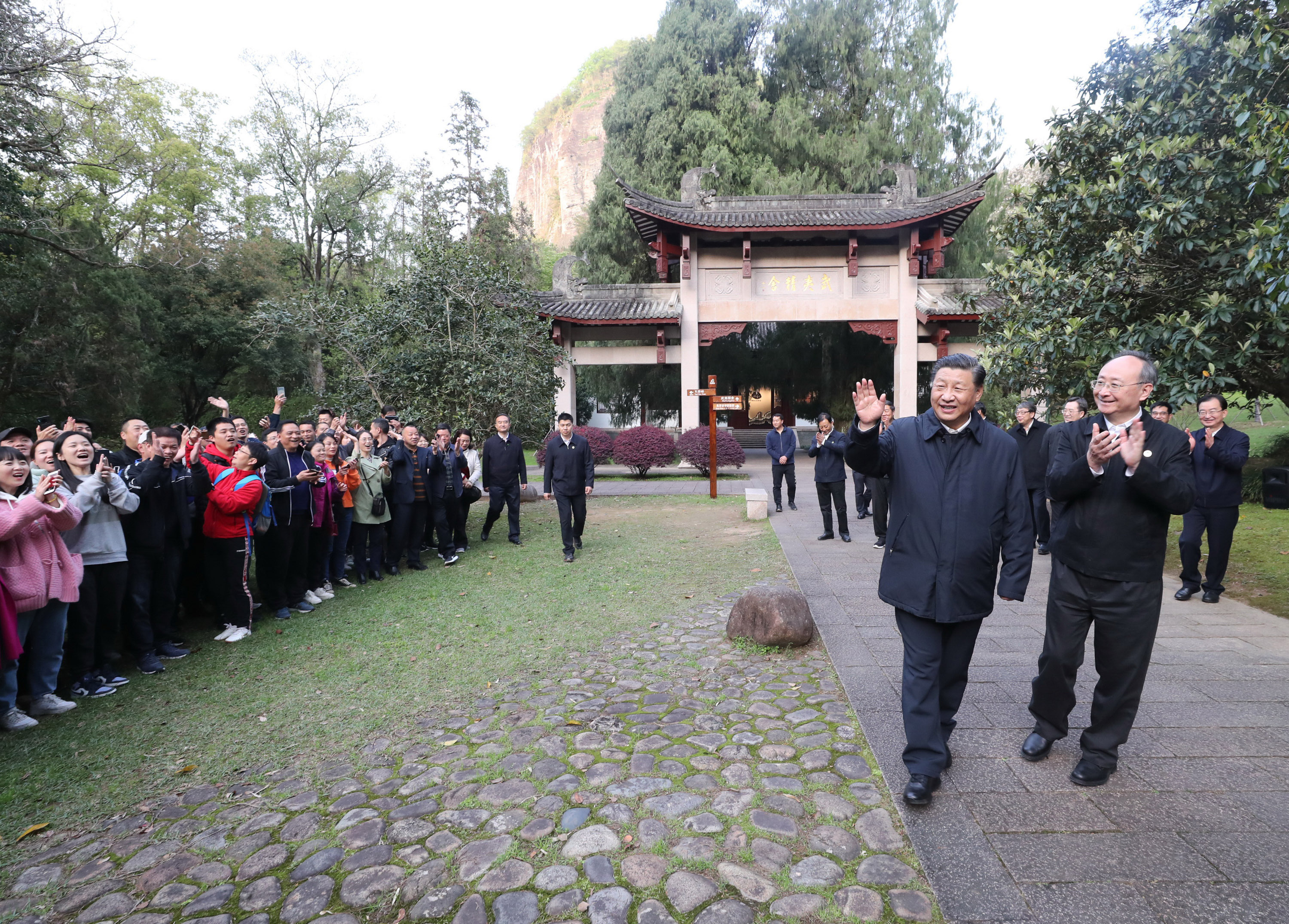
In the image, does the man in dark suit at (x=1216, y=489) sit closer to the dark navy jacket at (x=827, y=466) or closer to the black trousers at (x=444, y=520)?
the dark navy jacket at (x=827, y=466)

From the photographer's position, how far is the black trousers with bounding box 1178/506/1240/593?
599cm

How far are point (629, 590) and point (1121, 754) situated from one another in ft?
14.1

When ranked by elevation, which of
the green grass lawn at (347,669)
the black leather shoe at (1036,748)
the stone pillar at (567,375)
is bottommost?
the green grass lawn at (347,669)

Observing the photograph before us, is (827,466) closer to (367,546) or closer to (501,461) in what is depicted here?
(501,461)

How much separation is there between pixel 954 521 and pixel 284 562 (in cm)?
552

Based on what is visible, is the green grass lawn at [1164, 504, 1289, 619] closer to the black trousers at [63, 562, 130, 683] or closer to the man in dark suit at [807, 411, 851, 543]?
the man in dark suit at [807, 411, 851, 543]

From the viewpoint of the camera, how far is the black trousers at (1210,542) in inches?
236

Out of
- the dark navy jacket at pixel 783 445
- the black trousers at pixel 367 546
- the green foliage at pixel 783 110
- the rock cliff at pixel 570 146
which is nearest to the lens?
the black trousers at pixel 367 546

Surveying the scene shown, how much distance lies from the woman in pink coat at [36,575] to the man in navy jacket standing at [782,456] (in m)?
9.44

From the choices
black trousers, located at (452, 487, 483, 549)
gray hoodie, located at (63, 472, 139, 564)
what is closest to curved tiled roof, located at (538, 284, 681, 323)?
black trousers, located at (452, 487, 483, 549)

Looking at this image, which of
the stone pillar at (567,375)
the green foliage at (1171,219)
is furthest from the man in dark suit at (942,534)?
the stone pillar at (567,375)

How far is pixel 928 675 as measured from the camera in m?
2.99

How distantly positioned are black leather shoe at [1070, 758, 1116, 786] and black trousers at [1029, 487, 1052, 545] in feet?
14.8

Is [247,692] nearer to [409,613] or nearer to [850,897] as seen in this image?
[409,613]
